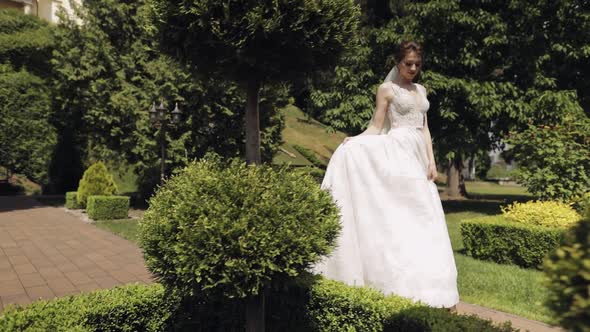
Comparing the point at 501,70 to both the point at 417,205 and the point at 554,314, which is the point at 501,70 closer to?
the point at 417,205

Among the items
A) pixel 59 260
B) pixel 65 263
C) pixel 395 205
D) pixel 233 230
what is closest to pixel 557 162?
pixel 395 205

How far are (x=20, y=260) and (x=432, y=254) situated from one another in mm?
8107

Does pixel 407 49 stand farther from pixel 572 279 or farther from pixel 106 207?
pixel 106 207

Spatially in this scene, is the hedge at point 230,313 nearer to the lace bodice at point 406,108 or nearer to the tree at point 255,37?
the tree at point 255,37

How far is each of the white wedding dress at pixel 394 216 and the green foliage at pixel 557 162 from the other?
6143 mm

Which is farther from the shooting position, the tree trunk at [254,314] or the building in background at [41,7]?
the building in background at [41,7]

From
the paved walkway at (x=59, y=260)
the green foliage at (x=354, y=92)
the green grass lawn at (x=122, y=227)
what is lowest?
the green grass lawn at (x=122, y=227)

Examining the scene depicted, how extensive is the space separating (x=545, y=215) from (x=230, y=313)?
6753mm

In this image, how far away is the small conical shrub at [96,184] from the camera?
17141mm

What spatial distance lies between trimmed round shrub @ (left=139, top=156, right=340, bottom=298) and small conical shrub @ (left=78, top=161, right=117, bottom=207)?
1524cm

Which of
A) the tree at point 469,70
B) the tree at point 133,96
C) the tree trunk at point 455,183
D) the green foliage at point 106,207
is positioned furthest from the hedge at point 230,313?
the tree trunk at point 455,183

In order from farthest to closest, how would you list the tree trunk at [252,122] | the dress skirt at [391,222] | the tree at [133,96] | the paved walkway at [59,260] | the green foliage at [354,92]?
the tree at [133,96] → the green foliage at [354,92] → the paved walkway at [59,260] → the dress skirt at [391,222] → the tree trunk at [252,122]

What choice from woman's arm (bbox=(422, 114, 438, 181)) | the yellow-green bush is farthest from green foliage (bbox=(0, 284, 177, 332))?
the yellow-green bush

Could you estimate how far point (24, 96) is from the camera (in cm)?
2102
